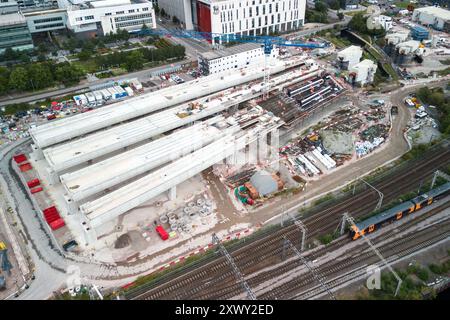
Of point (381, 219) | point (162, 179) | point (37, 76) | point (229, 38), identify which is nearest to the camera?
point (381, 219)

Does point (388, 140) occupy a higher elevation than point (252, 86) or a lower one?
lower

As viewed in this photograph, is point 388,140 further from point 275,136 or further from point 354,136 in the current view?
point 275,136

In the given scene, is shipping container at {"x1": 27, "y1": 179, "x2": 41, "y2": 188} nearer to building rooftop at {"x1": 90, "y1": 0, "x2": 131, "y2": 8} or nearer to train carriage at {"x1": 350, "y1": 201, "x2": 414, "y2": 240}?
train carriage at {"x1": 350, "y1": 201, "x2": 414, "y2": 240}

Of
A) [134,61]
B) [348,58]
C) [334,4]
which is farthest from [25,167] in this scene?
[334,4]

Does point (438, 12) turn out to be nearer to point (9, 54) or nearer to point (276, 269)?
point (276, 269)

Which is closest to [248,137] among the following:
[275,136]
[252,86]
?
[275,136]

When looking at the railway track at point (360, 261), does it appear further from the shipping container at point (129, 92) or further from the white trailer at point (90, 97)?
the shipping container at point (129, 92)

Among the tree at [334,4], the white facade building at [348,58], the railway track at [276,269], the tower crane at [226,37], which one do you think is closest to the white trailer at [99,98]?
the tower crane at [226,37]
